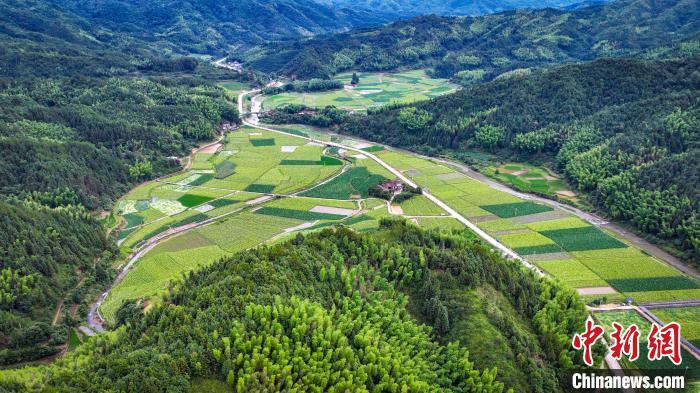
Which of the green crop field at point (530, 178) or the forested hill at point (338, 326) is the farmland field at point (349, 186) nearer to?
the green crop field at point (530, 178)

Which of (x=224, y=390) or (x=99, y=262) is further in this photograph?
(x=99, y=262)

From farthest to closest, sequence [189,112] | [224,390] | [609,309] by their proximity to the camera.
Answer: [189,112], [609,309], [224,390]

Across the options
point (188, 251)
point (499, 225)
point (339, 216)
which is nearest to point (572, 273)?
point (499, 225)

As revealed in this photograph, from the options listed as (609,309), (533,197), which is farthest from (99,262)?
(533,197)

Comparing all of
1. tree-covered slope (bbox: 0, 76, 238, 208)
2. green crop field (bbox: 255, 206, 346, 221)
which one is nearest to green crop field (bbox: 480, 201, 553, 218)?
green crop field (bbox: 255, 206, 346, 221)

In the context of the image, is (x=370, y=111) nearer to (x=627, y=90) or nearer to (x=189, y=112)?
(x=189, y=112)

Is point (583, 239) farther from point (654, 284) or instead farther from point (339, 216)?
point (339, 216)
